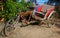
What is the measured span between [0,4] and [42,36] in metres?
3.33

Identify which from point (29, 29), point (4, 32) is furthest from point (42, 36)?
point (4, 32)

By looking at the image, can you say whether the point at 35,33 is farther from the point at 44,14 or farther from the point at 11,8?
the point at 44,14

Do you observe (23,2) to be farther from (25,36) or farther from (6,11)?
(25,36)

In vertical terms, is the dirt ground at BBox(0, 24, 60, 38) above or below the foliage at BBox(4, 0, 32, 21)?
below

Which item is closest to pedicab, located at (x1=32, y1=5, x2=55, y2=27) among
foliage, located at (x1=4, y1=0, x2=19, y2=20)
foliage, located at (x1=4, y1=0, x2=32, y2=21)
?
foliage, located at (x1=4, y1=0, x2=32, y2=21)

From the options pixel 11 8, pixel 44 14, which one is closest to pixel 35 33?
pixel 11 8

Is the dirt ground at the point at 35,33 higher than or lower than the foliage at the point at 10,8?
lower

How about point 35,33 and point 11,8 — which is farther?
point 35,33

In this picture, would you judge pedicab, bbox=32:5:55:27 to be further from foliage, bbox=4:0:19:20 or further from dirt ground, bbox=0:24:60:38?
foliage, bbox=4:0:19:20

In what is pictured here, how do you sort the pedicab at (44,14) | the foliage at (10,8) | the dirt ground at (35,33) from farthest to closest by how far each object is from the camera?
the pedicab at (44,14), the dirt ground at (35,33), the foliage at (10,8)

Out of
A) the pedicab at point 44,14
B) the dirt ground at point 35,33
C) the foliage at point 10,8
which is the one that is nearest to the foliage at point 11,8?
the foliage at point 10,8

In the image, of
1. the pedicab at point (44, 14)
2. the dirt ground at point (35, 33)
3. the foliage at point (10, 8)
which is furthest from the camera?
the pedicab at point (44, 14)

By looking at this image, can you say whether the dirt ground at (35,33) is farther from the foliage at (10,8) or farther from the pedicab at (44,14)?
the foliage at (10,8)

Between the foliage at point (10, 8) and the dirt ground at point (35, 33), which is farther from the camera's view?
the dirt ground at point (35, 33)
